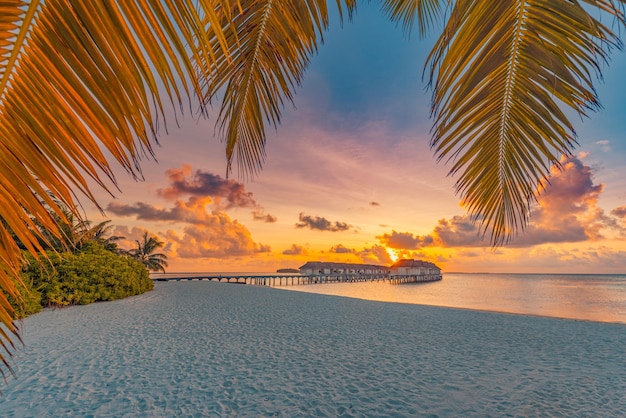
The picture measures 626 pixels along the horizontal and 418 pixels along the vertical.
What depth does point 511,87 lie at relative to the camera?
93.0 inches

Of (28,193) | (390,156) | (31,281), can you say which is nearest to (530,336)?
(390,156)

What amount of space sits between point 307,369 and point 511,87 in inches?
193

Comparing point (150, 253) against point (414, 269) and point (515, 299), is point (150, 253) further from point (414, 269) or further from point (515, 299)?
point (414, 269)

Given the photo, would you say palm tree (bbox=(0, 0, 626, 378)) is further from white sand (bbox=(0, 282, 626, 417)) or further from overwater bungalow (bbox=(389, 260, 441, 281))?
overwater bungalow (bbox=(389, 260, 441, 281))

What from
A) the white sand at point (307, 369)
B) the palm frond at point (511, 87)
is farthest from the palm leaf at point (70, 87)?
the white sand at point (307, 369)

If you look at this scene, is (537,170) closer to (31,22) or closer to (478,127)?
(478,127)

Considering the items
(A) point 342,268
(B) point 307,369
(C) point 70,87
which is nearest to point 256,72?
(C) point 70,87

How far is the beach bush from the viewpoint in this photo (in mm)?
11469

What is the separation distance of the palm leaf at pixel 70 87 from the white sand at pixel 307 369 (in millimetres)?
4011

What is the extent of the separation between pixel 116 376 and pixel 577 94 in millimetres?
6123

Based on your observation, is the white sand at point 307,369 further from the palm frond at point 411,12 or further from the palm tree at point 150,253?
the palm tree at point 150,253

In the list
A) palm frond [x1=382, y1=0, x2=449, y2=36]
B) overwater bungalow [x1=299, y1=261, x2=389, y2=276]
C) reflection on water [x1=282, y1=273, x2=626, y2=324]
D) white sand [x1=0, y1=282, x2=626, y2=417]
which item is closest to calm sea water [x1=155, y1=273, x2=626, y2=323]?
reflection on water [x1=282, y1=273, x2=626, y2=324]

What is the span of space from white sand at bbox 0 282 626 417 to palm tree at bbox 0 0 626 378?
2681 millimetres

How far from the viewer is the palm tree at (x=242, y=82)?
2.44 ft
